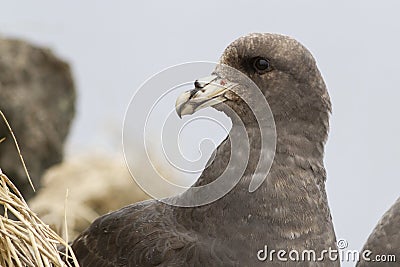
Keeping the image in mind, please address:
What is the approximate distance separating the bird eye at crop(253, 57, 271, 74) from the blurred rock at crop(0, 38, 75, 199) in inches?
84.4

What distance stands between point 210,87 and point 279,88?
266 mm

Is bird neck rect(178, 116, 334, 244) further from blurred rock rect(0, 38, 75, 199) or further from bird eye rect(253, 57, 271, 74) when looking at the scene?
blurred rock rect(0, 38, 75, 199)

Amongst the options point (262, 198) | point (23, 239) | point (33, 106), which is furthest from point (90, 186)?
point (23, 239)

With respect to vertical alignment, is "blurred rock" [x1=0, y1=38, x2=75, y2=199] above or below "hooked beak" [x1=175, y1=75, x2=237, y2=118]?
below

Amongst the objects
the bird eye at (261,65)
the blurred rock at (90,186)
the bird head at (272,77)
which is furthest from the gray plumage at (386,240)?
the blurred rock at (90,186)

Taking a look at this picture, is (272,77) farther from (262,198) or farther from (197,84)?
(262,198)

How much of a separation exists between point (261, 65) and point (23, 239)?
110cm

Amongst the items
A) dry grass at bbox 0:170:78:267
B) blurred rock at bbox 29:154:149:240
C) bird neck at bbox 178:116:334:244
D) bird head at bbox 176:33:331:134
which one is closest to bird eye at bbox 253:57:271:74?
bird head at bbox 176:33:331:134

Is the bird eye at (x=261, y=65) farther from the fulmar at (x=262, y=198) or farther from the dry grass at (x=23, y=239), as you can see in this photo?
the dry grass at (x=23, y=239)

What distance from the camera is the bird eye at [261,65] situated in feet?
12.9

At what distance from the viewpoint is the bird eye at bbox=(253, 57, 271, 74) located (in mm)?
3941

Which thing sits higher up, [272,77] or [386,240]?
[272,77]

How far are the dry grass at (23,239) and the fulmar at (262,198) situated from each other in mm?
488

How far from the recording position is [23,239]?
351 centimetres
